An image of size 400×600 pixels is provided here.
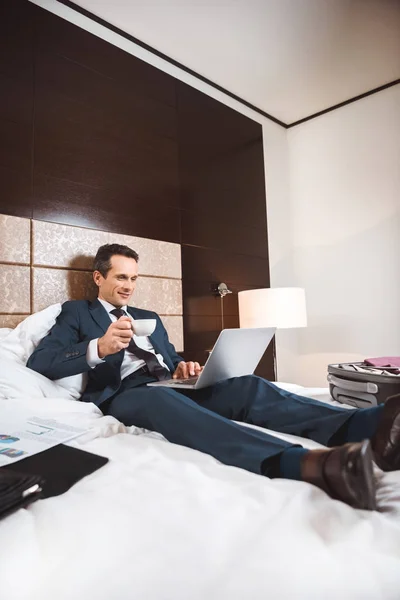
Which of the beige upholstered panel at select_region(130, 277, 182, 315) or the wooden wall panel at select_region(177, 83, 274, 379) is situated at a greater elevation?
the wooden wall panel at select_region(177, 83, 274, 379)

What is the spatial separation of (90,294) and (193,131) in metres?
1.61

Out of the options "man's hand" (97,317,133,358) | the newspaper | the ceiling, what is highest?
the ceiling

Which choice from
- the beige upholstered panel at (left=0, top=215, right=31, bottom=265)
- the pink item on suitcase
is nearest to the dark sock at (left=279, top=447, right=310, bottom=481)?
the pink item on suitcase

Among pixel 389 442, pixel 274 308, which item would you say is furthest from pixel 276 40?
pixel 389 442

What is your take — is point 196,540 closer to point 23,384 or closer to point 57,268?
point 23,384

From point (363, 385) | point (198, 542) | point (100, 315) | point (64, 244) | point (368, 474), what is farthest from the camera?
point (64, 244)

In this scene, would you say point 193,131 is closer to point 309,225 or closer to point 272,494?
point 309,225

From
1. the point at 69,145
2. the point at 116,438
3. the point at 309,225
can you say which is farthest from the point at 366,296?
the point at 116,438

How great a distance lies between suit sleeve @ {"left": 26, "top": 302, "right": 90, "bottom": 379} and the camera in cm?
158

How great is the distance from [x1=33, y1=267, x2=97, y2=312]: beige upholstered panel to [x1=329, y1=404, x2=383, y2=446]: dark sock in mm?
1569

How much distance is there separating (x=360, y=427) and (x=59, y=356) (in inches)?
43.2

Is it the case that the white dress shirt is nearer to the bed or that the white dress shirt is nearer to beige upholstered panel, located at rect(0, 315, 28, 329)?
beige upholstered panel, located at rect(0, 315, 28, 329)

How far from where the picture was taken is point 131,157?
8.93 feet

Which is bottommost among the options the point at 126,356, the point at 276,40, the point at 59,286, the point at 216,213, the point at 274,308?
the point at 126,356
